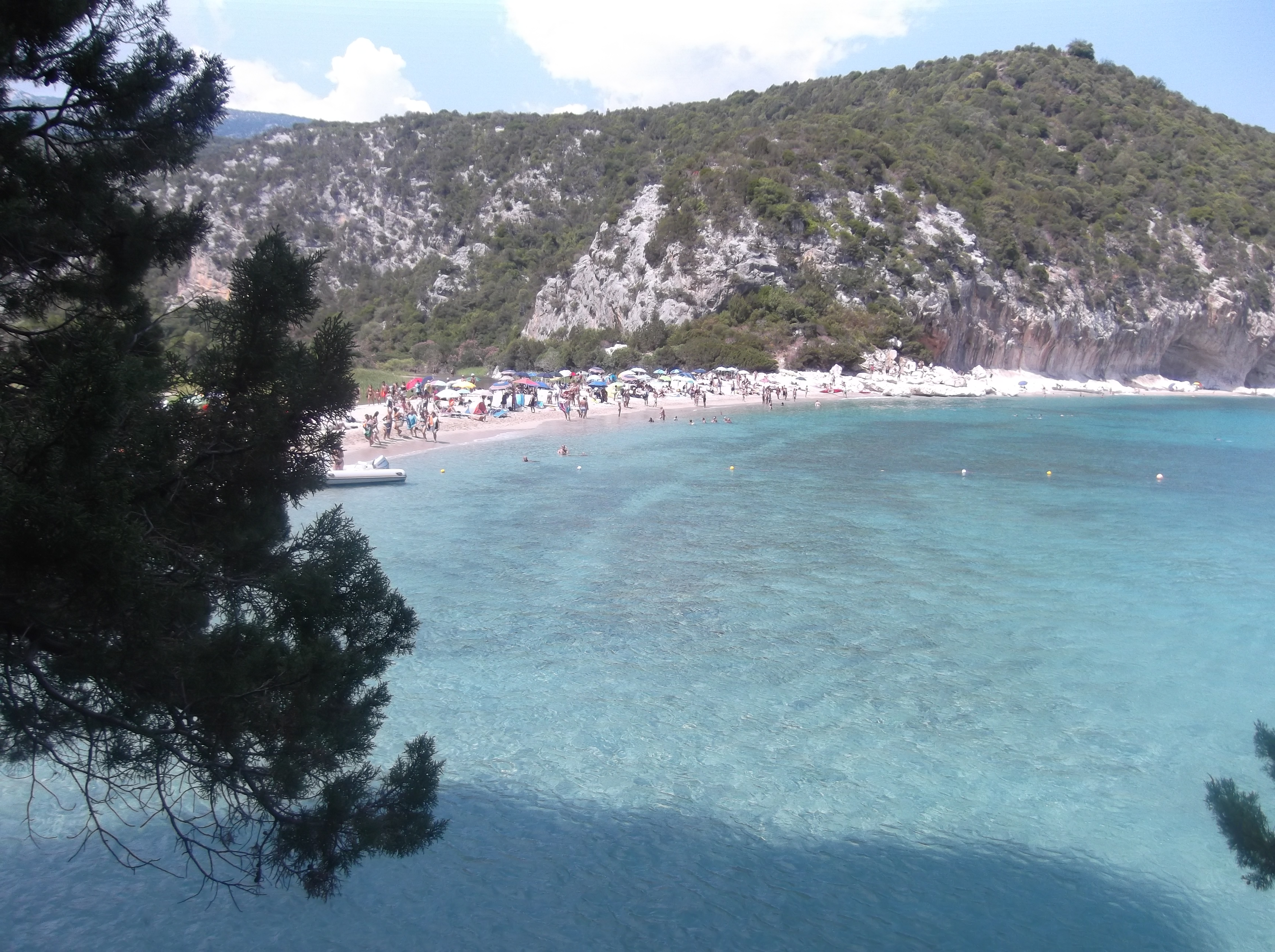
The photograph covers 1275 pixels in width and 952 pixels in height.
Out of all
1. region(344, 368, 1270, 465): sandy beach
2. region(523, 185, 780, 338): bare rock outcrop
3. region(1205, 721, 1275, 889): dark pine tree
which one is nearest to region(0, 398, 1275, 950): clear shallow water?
region(1205, 721, 1275, 889): dark pine tree

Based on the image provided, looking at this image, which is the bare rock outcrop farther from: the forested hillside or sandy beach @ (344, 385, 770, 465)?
sandy beach @ (344, 385, 770, 465)

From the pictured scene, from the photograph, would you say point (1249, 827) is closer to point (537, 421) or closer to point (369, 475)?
point (369, 475)

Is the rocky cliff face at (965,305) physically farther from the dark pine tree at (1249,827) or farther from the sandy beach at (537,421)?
the dark pine tree at (1249,827)

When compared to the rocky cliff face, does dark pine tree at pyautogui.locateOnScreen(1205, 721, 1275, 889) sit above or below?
below

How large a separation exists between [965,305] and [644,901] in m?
57.6

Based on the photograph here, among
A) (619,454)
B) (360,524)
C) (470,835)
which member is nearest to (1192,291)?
(619,454)

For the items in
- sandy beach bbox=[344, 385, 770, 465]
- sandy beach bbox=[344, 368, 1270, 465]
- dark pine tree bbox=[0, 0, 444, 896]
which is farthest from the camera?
sandy beach bbox=[344, 368, 1270, 465]

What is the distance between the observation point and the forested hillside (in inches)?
2140

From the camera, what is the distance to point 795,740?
802 centimetres

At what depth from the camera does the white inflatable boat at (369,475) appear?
800 inches

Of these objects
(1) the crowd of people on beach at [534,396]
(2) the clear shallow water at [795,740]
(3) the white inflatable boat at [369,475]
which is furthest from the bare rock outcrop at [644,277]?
(2) the clear shallow water at [795,740]

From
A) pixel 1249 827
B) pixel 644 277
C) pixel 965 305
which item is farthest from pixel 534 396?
pixel 1249 827

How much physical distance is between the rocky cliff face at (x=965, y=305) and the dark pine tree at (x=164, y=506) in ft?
165

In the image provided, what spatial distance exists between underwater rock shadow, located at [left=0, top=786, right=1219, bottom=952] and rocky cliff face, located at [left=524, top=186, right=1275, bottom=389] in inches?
1923
